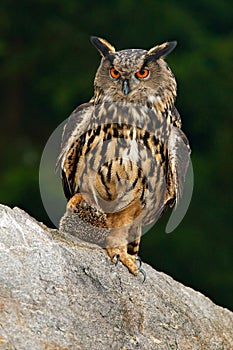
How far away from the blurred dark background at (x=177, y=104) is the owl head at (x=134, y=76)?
21.1 feet

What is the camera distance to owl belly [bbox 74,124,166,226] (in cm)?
449

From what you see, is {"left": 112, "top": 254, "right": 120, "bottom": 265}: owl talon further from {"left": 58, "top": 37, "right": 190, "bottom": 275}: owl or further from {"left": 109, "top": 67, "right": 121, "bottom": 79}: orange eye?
{"left": 109, "top": 67, "right": 121, "bottom": 79}: orange eye

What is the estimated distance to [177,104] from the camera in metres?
11.6

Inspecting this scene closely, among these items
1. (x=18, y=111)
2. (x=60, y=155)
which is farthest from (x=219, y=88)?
(x=60, y=155)

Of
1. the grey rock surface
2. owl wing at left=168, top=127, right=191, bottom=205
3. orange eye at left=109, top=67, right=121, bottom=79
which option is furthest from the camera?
owl wing at left=168, top=127, right=191, bottom=205

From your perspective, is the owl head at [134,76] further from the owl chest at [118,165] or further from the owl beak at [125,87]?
the owl chest at [118,165]

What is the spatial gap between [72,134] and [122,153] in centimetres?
31

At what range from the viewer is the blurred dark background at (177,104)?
1122 centimetres

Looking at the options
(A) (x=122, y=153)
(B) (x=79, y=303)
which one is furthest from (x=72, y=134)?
(B) (x=79, y=303)

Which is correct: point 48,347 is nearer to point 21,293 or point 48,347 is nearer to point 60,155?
point 21,293

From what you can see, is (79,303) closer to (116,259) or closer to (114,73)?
(116,259)

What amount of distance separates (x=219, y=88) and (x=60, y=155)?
718cm

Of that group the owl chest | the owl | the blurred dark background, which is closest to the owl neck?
the owl

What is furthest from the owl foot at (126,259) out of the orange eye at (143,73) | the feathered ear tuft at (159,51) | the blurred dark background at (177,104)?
the blurred dark background at (177,104)
